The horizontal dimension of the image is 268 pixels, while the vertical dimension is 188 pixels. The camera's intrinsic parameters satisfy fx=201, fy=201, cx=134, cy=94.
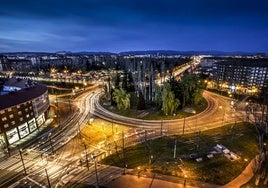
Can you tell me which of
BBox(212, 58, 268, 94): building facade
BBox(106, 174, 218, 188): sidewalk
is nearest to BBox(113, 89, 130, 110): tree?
BBox(106, 174, 218, 188): sidewalk

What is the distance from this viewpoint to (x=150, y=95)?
88875 millimetres

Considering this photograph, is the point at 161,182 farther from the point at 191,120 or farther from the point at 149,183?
the point at 191,120

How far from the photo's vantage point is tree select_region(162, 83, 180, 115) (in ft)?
234

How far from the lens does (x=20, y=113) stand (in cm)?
5903

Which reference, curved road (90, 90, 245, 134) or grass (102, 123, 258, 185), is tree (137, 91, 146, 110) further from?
grass (102, 123, 258, 185)

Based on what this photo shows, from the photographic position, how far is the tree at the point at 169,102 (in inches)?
2803

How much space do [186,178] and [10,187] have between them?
33860mm

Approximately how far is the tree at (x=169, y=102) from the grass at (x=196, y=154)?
15.8 m

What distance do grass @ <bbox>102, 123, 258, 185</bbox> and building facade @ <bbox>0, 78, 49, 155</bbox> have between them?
29492 mm

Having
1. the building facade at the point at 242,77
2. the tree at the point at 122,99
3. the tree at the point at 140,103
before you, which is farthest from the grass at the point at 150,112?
the building facade at the point at 242,77

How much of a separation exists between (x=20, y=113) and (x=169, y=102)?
47586 mm

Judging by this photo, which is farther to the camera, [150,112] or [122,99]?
[122,99]

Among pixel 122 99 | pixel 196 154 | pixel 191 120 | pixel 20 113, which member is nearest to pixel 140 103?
pixel 122 99

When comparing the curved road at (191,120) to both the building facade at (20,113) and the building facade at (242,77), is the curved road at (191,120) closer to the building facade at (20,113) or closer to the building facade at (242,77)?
the building facade at (20,113)
